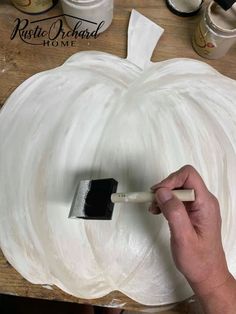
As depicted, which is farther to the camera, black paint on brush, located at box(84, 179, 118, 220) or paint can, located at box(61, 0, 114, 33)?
paint can, located at box(61, 0, 114, 33)

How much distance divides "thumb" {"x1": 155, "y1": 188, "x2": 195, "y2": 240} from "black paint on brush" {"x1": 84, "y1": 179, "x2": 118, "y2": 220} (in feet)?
0.36

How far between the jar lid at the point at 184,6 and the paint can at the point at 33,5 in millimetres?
262

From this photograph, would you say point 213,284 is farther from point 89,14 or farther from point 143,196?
point 89,14

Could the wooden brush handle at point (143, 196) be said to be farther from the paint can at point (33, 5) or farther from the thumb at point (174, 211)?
the paint can at point (33, 5)

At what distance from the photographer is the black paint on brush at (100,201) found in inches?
22.5

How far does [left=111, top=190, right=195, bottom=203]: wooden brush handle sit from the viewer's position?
1.60ft

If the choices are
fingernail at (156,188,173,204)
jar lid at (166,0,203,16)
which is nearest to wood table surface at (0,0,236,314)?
jar lid at (166,0,203,16)

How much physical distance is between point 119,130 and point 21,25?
0.34 meters

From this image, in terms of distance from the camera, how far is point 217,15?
0.70 metres

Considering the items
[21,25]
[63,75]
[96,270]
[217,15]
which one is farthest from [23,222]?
[217,15]

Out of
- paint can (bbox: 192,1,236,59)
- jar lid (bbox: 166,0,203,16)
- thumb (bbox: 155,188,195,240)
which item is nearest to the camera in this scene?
thumb (bbox: 155,188,195,240)

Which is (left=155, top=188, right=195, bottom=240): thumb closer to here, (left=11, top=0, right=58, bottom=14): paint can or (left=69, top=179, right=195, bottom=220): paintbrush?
(left=69, top=179, right=195, bottom=220): paintbrush

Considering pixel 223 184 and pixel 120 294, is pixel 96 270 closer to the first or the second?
pixel 120 294

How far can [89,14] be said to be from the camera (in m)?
0.71
